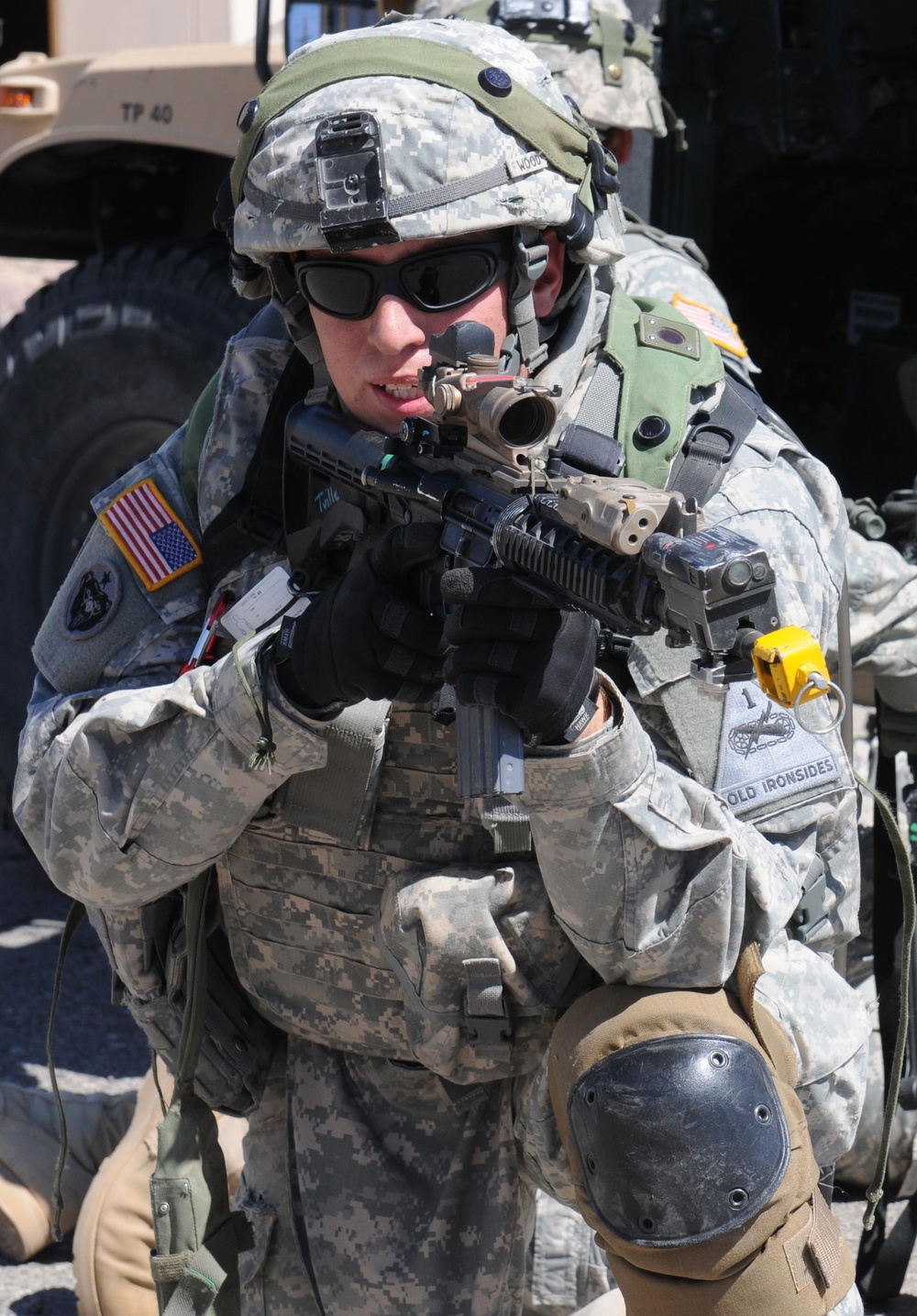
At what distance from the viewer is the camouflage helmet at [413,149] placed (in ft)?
6.70

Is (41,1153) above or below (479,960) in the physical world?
below

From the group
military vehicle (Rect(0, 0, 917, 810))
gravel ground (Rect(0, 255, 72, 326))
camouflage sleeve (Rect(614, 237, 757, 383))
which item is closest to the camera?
camouflage sleeve (Rect(614, 237, 757, 383))

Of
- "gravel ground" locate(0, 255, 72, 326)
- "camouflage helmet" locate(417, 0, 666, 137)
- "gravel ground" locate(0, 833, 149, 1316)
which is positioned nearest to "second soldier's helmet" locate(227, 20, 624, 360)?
"camouflage helmet" locate(417, 0, 666, 137)

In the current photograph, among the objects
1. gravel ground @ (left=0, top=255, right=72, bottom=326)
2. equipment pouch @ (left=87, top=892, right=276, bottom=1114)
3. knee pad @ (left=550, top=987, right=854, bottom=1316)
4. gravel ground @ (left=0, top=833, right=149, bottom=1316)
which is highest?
knee pad @ (left=550, top=987, right=854, bottom=1316)

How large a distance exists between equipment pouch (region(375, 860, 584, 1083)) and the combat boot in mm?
1411

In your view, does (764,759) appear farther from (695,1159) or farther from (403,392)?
(403,392)

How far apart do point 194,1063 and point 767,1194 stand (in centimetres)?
83

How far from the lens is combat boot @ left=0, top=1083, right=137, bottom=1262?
326 centimetres

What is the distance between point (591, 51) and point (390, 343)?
2168 millimetres

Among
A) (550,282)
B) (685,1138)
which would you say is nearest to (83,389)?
(550,282)

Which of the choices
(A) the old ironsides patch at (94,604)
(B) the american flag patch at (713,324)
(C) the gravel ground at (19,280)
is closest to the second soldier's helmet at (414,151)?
(A) the old ironsides patch at (94,604)

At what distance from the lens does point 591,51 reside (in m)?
3.92

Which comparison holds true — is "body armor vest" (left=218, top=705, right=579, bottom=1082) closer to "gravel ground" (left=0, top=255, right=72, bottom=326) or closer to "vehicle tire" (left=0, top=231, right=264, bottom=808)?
"vehicle tire" (left=0, top=231, right=264, bottom=808)

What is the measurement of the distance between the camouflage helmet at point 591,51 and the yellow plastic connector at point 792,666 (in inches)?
103
